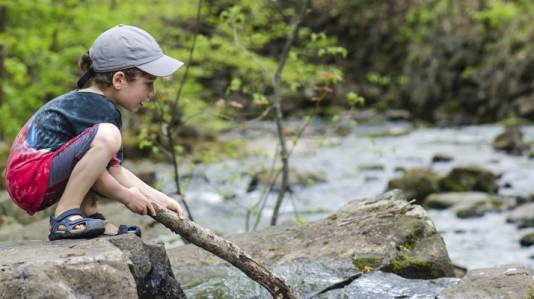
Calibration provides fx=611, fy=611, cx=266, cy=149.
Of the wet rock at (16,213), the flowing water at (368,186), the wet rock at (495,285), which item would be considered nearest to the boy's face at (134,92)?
the flowing water at (368,186)

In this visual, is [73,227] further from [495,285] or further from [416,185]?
[416,185]

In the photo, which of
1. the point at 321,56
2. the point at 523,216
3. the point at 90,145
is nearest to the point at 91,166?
the point at 90,145

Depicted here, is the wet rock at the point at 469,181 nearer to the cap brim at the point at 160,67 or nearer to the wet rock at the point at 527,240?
the wet rock at the point at 527,240

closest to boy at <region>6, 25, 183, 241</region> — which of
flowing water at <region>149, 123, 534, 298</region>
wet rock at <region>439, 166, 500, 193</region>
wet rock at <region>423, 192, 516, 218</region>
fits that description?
flowing water at <region>149, 123, 534, 298</region>

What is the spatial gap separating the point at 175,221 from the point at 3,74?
10576mm

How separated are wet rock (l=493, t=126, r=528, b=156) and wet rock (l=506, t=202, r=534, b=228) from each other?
18.6 ft

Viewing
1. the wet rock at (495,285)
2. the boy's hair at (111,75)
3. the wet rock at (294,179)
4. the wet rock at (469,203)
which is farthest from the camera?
the wet rock at (294,179)

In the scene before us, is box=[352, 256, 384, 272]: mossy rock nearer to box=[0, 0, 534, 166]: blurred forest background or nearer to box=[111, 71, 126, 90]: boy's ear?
box=[111, 71, 126, 90]: boy's ear

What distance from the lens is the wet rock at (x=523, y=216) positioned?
9.59 meters

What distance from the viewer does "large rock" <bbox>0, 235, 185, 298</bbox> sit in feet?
8.90

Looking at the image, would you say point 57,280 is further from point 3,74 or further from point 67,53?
point 3,74

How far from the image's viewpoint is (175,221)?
327 cm

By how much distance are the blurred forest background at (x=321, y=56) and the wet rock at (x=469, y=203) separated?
9.79 ft

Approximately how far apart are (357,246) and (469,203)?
22.2 feet
